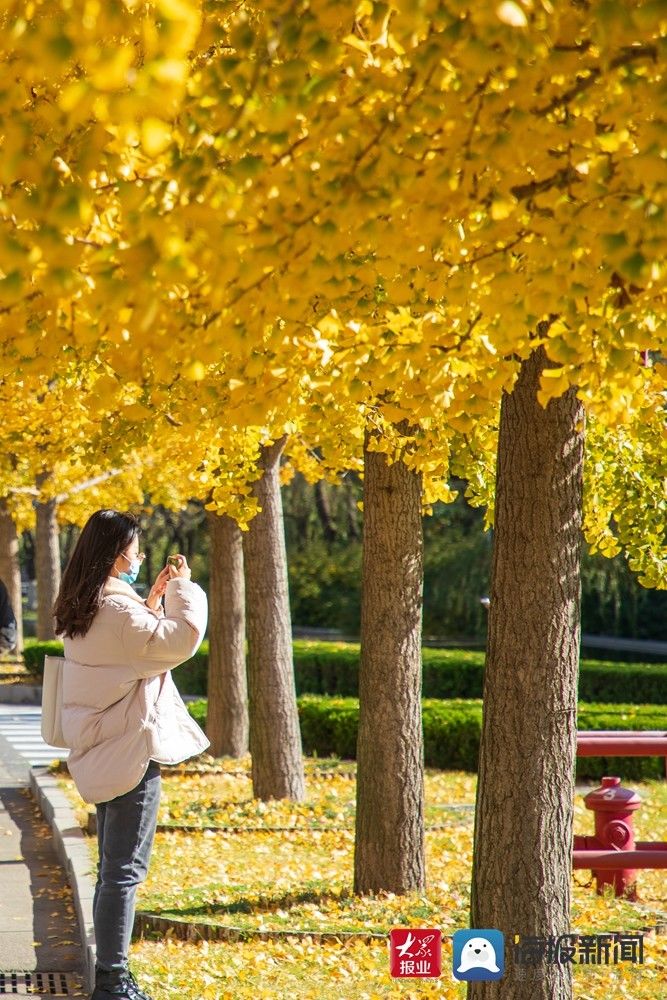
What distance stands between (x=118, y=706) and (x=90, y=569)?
51 cm

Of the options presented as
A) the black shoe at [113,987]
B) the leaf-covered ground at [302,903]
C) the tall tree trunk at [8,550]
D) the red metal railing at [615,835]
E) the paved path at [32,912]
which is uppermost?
the tall tree trunk at [8,550]

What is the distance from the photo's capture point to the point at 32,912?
6.02 m

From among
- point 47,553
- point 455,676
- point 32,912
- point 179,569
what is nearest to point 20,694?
point 47,553

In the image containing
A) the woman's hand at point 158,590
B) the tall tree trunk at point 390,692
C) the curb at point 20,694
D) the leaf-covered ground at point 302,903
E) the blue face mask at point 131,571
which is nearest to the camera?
the blue face mask at point 131,571

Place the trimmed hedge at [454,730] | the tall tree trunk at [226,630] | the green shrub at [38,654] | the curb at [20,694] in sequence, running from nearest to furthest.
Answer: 1. the tall tree trunk at [226,630]
2. the trimmed hedge at [454,730]
3. the curb at [20,694]
4. the green shrub at [38,654]

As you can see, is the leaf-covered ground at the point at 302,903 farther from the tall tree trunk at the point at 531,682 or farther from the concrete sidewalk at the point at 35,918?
the tall tree trunk at the point at 531,682

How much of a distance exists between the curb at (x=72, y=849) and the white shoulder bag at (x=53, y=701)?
88 cm

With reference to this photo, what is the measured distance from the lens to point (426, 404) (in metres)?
3.50

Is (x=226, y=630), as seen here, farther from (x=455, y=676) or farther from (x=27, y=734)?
(x=455, y=676)

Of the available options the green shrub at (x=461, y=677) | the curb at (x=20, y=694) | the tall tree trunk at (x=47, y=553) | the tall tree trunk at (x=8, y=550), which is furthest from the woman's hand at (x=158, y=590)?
the tall tree trunk at (x=8, y=550)

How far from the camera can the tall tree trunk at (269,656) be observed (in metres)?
8.92

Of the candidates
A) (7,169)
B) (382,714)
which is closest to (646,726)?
(382,714)

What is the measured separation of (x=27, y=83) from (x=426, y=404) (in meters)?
1.36

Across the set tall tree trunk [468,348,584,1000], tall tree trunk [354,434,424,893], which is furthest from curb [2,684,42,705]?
tall tree trunk [468,348,584,1000]
